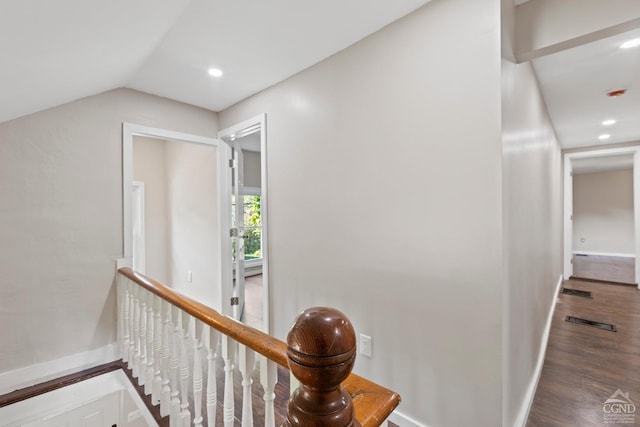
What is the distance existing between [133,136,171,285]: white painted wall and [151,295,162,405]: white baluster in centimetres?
271

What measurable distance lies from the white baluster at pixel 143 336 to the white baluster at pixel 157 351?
175mm

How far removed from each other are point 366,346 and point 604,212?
9503 mm

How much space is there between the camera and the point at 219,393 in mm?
2119

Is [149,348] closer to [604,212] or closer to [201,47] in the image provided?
[201,47]

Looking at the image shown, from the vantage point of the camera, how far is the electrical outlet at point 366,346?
1.83 m

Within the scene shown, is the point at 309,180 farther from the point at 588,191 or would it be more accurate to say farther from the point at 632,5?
the point at 588,191

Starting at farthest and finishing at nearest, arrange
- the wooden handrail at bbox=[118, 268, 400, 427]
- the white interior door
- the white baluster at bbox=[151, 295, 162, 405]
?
the white interior door
the white baluster at bbox=[151, 295, 162, 405]
the wooden handrail at bbox=[118, 268, 400, 427]

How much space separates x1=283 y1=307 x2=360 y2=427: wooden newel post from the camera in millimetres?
491

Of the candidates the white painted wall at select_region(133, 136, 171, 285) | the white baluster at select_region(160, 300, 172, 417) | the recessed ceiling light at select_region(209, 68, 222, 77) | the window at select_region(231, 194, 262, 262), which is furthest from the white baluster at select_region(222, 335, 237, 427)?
the window at select_region(231, 194, 262, 262)

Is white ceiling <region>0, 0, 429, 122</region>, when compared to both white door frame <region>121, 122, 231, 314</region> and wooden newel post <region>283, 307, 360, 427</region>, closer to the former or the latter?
white door frame <region>121, 122, 231, 314</region>

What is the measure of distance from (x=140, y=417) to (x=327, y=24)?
3.09 m

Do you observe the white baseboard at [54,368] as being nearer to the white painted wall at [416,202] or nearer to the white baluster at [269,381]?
the white painted wall at [416,202]

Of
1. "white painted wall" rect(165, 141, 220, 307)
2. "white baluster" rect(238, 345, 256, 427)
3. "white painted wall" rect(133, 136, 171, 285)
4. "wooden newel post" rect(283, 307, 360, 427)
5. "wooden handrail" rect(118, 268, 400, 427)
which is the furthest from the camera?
"white painted wall" rect(133, 136, 171, 285)

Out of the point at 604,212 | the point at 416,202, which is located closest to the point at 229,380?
the point at 416,202
